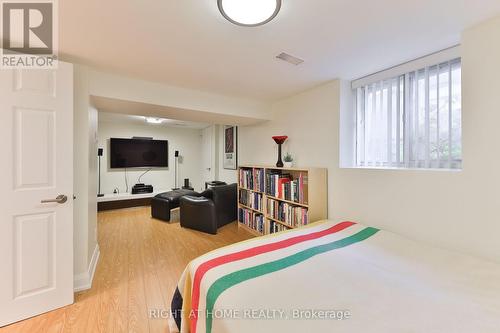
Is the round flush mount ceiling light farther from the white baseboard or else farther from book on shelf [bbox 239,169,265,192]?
the white baseboard

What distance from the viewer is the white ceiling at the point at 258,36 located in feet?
4.07

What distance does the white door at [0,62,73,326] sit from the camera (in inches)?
59.6

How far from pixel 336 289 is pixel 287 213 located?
1.61 meters

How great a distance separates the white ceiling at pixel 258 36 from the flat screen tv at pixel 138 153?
149 inches

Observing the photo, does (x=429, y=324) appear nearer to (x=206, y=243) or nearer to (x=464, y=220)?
(x=464, y=220)

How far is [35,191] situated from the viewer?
1.60 meters

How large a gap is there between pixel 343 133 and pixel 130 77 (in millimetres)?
2355

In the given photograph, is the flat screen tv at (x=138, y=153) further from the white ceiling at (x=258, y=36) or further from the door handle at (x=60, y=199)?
the door handle at (x=60, y=199)

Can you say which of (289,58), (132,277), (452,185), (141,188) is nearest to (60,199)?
(132,277)

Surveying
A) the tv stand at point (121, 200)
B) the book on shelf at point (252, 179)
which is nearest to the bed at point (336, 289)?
the book on shelf at point (252, 179)

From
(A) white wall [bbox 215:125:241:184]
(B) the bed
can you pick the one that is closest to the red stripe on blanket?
(B) the bed

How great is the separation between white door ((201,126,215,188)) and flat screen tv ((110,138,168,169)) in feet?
3.48

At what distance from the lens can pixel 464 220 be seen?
1521 millimetres

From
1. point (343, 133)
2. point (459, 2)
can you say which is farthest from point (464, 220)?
point (459, 2)
